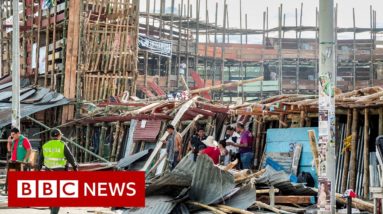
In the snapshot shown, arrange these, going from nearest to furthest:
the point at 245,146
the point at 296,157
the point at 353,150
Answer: the point at 353,150, the point at 296,157, the point at 245,146

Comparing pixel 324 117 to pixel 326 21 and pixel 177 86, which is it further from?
pixel 177 86

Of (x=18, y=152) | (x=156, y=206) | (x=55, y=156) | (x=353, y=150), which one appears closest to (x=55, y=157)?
(x=55, y=156)

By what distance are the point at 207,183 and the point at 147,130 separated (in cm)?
1020

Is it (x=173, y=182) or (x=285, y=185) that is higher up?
(x=173, y=182)

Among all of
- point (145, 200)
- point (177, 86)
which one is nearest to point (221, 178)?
point (145, 200)

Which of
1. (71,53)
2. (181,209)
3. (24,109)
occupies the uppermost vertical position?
(71,53)

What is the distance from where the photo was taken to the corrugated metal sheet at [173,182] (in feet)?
48.2

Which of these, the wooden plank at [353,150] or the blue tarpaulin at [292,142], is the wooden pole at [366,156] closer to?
the wooden plank at [353,150]

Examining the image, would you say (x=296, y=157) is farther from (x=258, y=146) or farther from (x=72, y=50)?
(x=72, y=50)

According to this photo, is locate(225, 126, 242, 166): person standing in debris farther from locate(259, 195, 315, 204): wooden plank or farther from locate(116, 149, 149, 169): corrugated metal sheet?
locate(259, 195, 315, 204): wooden plank

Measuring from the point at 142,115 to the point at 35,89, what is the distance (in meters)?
9.91

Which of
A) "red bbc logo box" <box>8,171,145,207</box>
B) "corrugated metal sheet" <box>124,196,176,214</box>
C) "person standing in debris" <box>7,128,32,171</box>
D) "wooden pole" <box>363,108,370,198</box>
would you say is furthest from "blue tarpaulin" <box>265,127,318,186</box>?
"red bbc logo box" <box>8,171,145,207</box>

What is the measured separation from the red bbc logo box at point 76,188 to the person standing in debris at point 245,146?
23.7ft

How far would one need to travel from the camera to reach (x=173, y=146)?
20703mm
